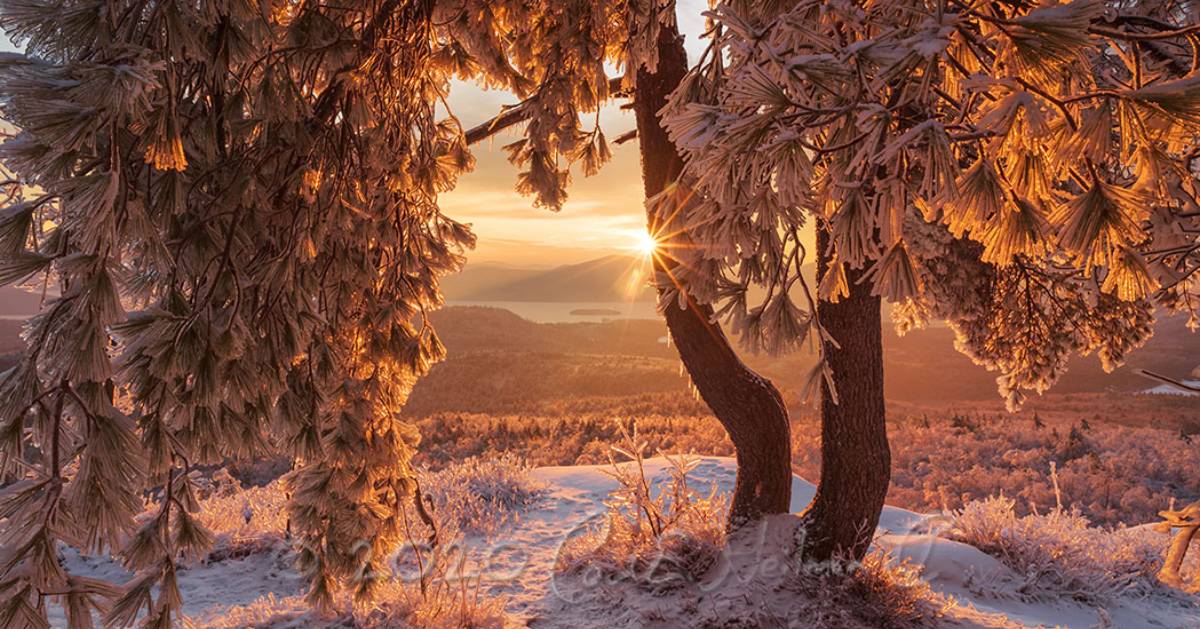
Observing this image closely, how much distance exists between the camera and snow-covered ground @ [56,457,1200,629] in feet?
16.5

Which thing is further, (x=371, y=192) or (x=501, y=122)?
(x=501, y=122)

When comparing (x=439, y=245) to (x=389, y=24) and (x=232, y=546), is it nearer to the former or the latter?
(x=389, y=24)

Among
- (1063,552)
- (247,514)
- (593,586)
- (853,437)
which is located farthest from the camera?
(247,514)

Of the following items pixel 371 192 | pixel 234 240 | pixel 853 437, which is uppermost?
pixel 371 192

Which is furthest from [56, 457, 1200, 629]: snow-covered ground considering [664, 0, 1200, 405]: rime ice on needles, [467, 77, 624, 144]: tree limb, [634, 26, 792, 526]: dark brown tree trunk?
[467, 77, 624, 144]: tree limb

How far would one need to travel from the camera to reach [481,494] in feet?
28.2

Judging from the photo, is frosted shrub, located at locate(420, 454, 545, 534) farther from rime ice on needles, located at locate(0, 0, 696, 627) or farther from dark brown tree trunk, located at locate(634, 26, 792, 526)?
dark brown tree trunk, located at locate(634, 26, 792, 526)

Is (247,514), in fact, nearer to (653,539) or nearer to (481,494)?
(481,494)

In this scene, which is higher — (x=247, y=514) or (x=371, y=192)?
(x=371, y=192)

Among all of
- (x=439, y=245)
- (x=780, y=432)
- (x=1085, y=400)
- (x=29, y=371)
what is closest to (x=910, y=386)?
(x=1085, y=400)

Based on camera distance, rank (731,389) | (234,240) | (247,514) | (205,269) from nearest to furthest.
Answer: (205,269)
(234,240)
(731,389)
(247,514)

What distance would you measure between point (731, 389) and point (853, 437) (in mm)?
1086

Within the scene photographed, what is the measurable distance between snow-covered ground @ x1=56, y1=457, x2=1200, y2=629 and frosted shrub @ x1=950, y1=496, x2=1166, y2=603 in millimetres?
150

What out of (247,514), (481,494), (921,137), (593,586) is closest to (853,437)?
(593,586)
